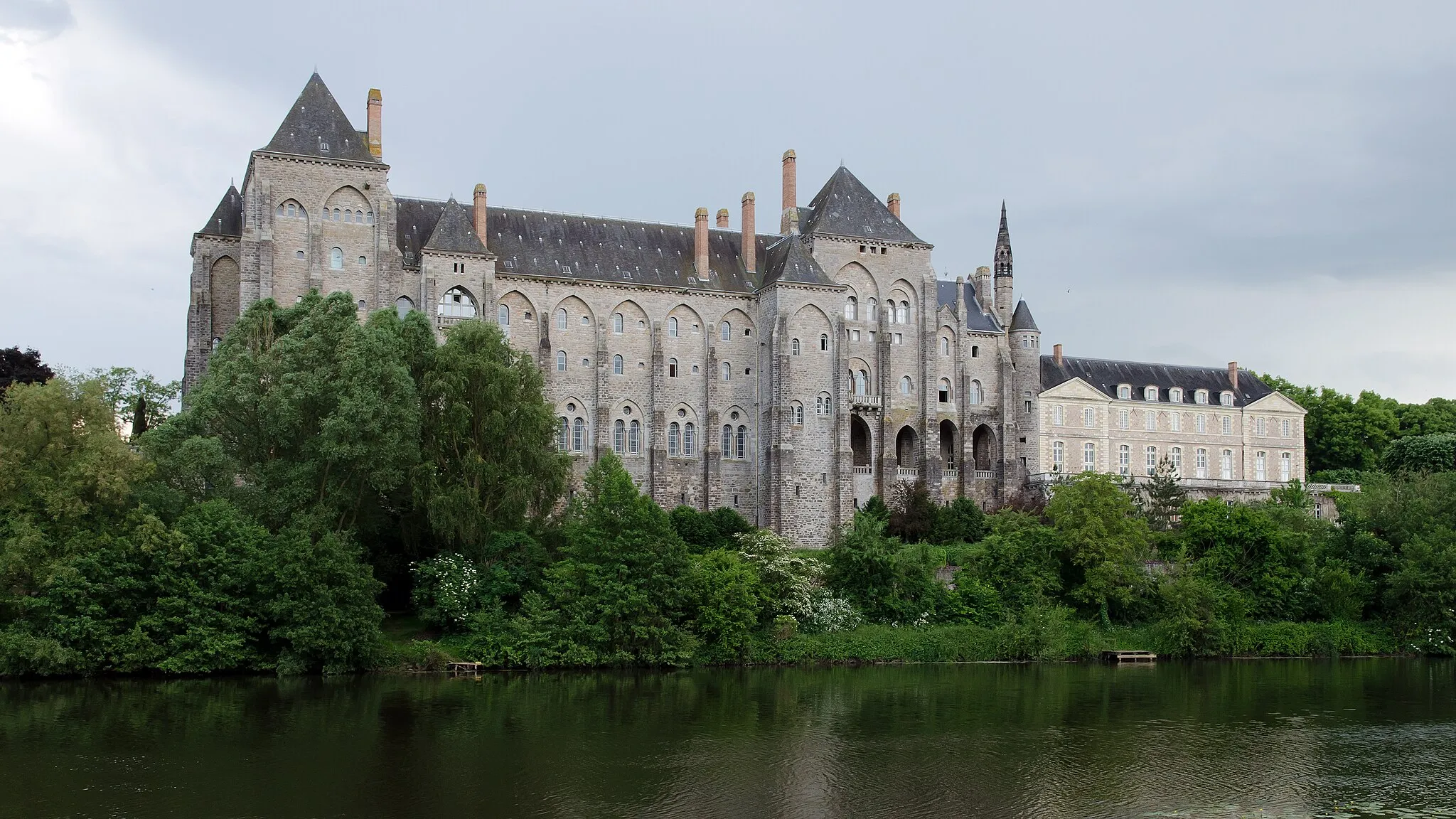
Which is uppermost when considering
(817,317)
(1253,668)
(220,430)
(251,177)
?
(251,177)

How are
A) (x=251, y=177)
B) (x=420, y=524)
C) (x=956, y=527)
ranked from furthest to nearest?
(x=956, y=527) < (x=251, y=177) < (x=420, y=524)

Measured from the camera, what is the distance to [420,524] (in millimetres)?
40000

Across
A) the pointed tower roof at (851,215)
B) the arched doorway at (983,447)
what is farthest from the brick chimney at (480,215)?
the arched doorway at (983,447)

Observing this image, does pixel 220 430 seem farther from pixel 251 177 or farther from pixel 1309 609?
pixel 1309 609

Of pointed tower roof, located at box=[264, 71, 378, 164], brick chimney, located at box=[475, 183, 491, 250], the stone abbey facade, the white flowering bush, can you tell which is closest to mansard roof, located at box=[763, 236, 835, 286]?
the stone abbey facade

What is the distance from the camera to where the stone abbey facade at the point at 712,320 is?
50188mm

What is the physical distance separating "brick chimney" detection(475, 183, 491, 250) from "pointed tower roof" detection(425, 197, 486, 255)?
89 cm

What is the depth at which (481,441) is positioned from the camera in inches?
1559

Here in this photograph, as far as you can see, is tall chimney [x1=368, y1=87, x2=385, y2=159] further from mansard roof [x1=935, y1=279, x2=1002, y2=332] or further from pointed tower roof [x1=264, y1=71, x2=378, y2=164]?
mansard roof [x1=935, y1=279, x2=1002, y2=332]

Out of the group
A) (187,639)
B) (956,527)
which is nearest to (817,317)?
(956,527)

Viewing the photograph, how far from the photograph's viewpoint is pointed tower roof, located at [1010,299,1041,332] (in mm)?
63000

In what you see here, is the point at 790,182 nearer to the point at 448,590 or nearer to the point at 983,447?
the point at 983,447

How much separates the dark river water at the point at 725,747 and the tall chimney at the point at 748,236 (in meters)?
28.0

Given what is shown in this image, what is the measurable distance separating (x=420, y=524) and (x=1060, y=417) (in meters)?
36.2
